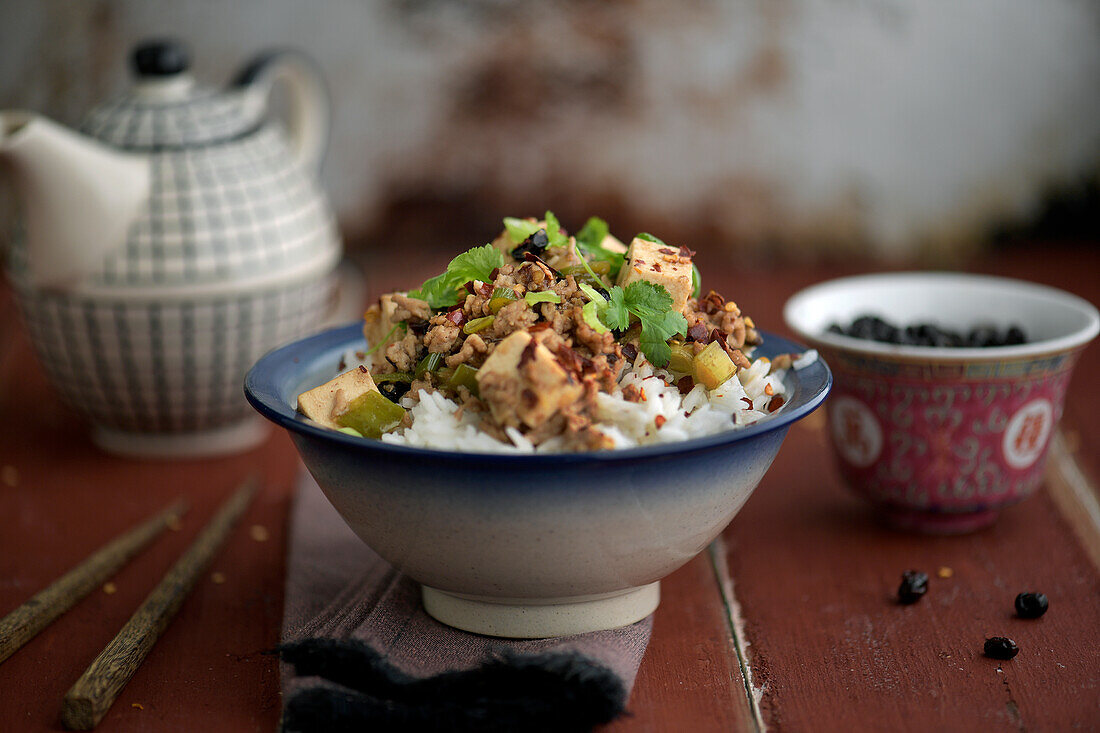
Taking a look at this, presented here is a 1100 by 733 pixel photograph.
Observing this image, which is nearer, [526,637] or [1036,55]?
[526,637]

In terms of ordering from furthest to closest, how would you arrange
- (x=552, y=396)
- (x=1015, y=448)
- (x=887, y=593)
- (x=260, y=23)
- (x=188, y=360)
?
(x=260, y=23), (x=188, y=360), (x=1015, y=448), (x=887, y=593), (x=552, y=396)

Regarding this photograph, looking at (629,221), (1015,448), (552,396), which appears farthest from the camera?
(629,221)

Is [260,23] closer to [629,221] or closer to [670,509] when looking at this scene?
[629,221]

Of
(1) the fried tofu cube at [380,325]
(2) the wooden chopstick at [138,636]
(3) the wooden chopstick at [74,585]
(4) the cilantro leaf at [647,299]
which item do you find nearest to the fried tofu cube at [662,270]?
(4) the cilantro leaf at [647,299]

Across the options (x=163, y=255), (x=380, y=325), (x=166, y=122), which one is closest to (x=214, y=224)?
(x=163, y=255)

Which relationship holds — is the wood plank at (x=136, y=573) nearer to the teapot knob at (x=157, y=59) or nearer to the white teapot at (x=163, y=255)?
the white teapot at (x=163, y=255)

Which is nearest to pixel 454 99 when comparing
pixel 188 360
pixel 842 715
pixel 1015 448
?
pixel 188 360

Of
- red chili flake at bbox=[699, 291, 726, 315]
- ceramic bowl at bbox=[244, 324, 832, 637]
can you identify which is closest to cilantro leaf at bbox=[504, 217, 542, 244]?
red chili flake at bbox=[699, 291, 726, 315]
